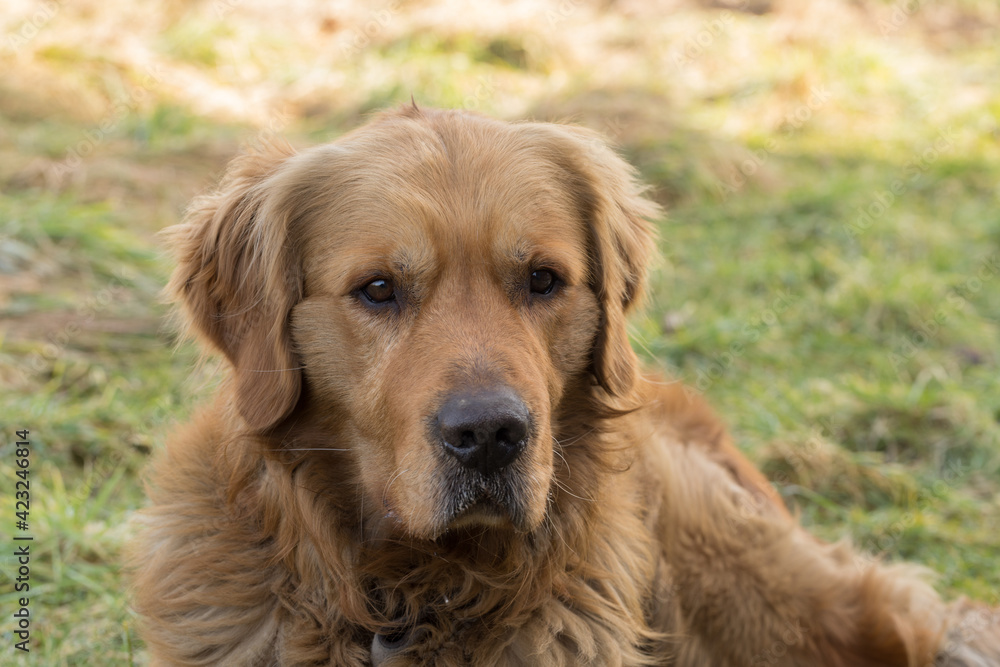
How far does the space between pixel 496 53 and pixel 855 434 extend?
8284 millimetres

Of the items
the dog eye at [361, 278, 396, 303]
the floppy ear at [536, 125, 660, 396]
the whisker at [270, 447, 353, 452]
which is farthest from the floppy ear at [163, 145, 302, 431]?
the floppy ear at [536, 125, 660, 396]

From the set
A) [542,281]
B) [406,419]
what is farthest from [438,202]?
[406,419]

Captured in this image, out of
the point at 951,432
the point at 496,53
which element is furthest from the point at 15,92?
the point at 951,432

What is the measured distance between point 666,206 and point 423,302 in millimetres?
6817

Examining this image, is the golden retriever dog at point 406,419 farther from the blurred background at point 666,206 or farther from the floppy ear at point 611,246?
the blurred background at point 666,206

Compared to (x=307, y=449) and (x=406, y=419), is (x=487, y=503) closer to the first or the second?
(x=406, y=419)

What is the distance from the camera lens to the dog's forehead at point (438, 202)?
2.95m

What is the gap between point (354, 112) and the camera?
10.5m

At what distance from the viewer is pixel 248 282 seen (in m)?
3.19

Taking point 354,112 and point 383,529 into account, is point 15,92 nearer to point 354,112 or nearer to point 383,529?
point 354,112

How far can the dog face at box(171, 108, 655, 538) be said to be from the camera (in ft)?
8.96

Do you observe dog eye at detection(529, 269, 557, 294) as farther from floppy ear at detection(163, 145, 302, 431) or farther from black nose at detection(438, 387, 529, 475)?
floppy ear at detection(163, 145, 302, 431)

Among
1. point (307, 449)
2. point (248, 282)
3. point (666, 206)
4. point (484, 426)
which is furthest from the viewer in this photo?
point (666, 206)

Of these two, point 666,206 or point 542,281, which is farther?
point 666,206
